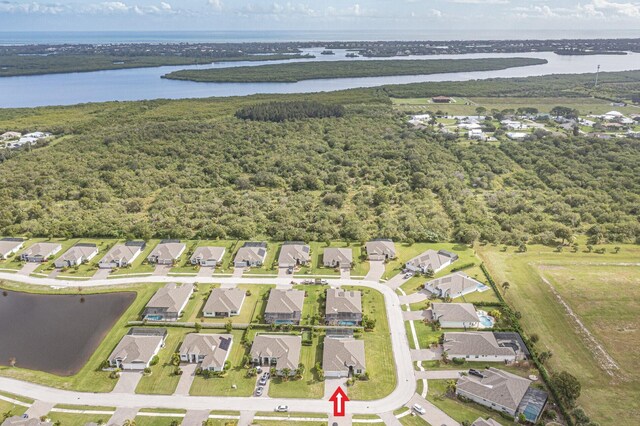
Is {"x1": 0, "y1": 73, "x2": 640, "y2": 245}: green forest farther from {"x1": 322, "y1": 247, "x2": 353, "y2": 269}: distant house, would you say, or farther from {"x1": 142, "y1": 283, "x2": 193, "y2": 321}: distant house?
{"x1": 142, "y1": 283, "x2": 193, "y2": 321}: distant house

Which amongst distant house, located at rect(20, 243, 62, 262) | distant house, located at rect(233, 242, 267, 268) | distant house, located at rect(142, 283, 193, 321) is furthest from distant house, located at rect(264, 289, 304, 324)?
distant house, located at rect(20, 243, 62, 262)

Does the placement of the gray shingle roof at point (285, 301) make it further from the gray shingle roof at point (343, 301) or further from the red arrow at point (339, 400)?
the red arrow at point (339, 400)

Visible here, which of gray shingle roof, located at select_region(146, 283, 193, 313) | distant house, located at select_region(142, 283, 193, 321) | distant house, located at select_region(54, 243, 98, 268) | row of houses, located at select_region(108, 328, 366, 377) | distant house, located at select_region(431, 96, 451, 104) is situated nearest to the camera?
row of houses, located at select_region(108, 328, 366, 377)

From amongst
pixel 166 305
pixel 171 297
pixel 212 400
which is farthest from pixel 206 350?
pixel 171 297

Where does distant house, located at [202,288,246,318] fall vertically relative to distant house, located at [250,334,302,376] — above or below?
above

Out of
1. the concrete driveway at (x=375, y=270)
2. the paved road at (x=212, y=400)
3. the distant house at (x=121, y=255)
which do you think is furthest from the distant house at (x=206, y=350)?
the distant house at (x=121, y=255)

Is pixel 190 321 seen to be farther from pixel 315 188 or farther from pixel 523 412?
pixel 315 188
